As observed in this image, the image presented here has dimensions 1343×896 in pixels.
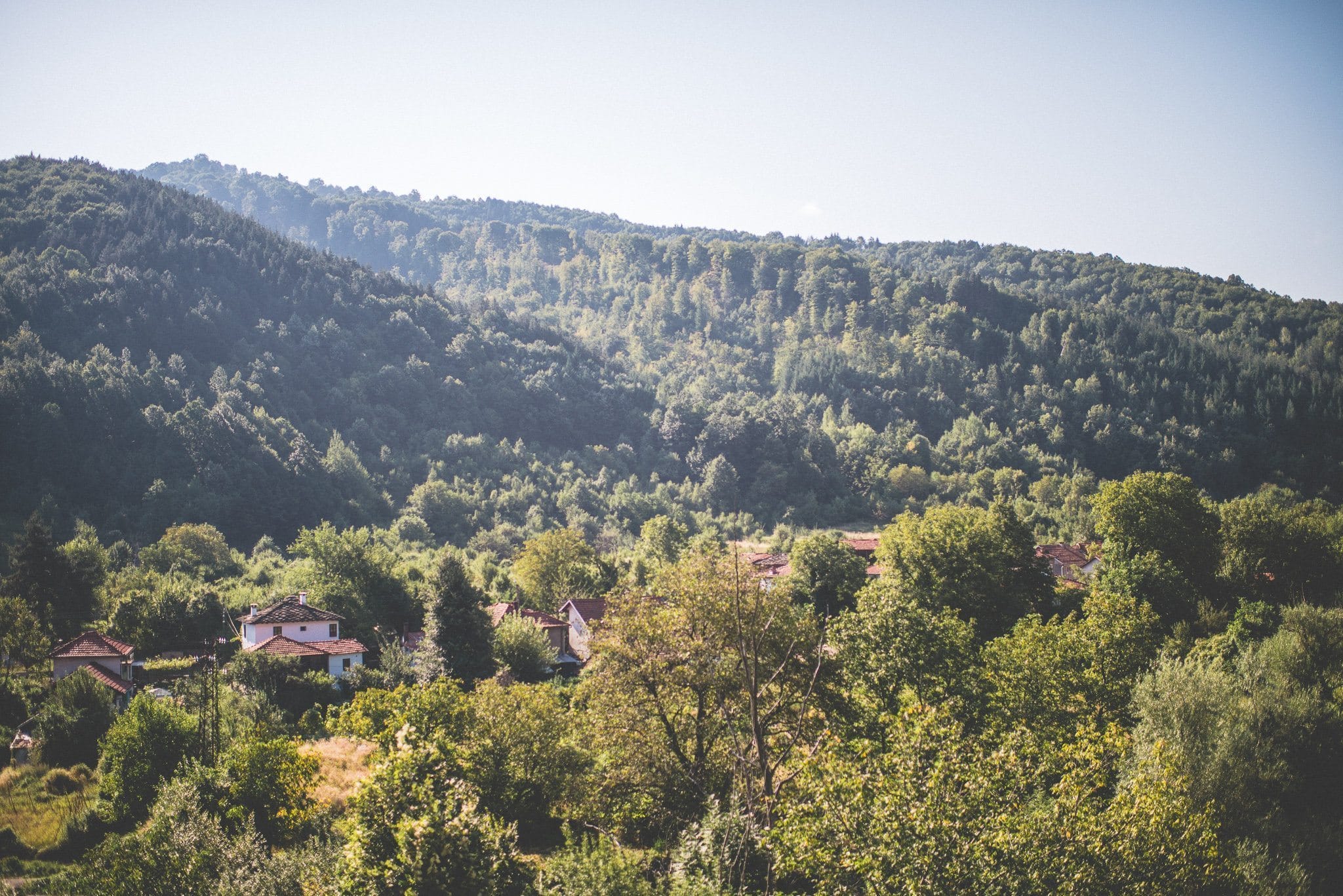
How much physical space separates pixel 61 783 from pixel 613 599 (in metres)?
19.2

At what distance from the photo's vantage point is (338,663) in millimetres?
36062

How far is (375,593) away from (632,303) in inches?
5739

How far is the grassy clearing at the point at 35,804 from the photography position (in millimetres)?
22531

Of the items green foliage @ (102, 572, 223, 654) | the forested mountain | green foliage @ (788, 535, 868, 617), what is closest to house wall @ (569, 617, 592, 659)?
green foliage @ (788, 535, 868, 617)

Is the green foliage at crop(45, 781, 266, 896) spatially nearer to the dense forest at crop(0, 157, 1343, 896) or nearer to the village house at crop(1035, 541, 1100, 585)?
the dense forest at crop(0, 157, 1343, 896)

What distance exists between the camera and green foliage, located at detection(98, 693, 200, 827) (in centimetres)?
2269

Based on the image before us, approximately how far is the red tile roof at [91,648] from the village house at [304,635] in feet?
14.5

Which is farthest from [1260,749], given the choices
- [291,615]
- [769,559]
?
[291,615]

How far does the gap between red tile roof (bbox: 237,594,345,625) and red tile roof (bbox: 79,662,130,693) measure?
20.9 ft

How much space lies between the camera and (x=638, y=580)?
51.1 metres

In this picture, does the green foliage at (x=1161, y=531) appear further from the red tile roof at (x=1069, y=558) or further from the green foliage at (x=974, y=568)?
the red tile roof at (x=1069, y=558)

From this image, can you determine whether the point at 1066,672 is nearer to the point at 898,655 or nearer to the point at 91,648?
the point at 898,655

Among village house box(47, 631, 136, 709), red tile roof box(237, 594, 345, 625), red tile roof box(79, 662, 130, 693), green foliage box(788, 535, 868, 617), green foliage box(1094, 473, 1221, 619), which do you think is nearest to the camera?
red tile roof box(79, 662, 130, 693)

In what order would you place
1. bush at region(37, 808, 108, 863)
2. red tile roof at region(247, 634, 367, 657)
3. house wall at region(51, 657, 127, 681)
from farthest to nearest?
1. red tile roof at region(247, 634, 367, 657)
2. house wall at region(51, 657, 127, 681)
3. bush at region(37, 808, 108, 863)
